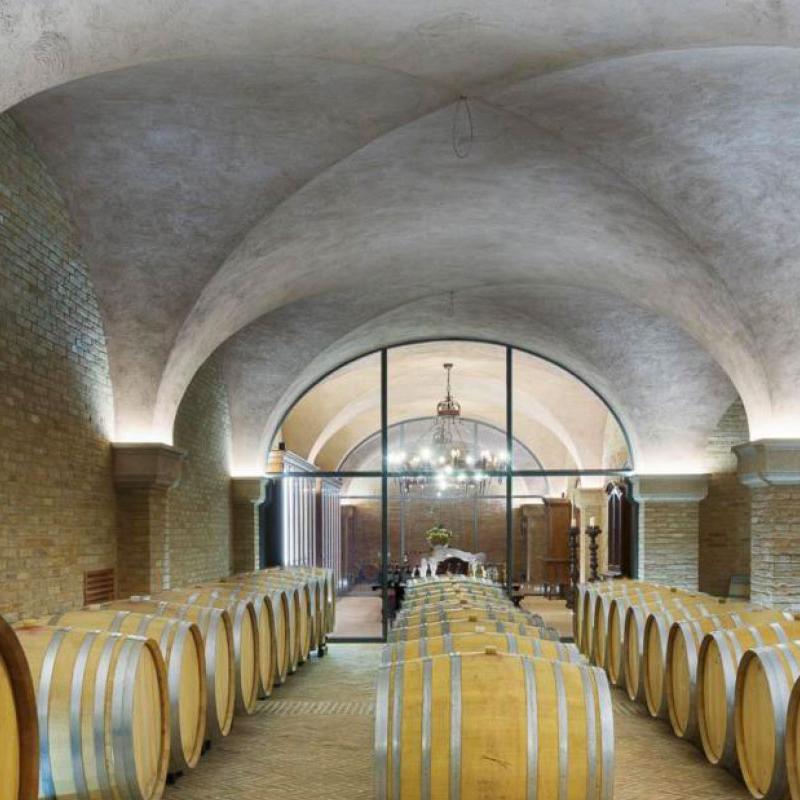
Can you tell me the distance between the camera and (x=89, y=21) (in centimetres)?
468

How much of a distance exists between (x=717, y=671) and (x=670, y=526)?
27.8ft

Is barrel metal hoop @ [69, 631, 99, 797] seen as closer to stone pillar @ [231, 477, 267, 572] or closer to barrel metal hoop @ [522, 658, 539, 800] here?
barrel metal hoop @ [522, 658, 539, 800]

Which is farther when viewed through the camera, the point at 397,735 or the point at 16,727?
the point at 397,735

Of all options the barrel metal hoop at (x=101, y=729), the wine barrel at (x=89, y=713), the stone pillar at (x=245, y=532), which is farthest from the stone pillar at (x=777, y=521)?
the stone pillar at (x=245, y=532)

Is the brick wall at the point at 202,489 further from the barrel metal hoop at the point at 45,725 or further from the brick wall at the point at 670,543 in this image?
the barrel metal hoop at the point at 45,725

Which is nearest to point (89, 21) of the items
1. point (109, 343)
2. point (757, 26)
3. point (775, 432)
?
point (757, 26)

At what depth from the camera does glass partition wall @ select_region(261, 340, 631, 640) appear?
50.9 ft

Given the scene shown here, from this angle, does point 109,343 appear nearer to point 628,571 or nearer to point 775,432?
point 775,432

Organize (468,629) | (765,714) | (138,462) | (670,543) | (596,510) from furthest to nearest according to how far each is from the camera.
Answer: (596,510)
(670,543)
(138,462)
(468,629)
(765,714)

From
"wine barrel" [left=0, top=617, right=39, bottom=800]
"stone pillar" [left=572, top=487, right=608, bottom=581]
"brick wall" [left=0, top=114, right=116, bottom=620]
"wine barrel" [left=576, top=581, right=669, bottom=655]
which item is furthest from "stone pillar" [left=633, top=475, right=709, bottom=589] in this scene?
"wine barrel" [left=0, top=617, right=39, bottom=800]

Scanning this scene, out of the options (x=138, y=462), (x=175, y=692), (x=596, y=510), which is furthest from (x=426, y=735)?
(x=596, y=510)

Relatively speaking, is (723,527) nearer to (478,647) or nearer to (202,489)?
(202,489)

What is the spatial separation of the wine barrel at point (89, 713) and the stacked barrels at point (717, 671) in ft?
9.55

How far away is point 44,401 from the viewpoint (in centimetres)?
773
